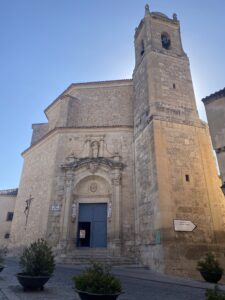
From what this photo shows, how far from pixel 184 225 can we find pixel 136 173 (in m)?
4.11

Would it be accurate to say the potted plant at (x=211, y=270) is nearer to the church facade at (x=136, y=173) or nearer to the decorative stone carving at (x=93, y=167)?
the church facade at (x=136, y=173)

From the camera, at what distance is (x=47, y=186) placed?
13453mm

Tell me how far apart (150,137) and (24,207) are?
9448 mm

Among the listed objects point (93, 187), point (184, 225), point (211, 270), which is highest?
point (93, 187)

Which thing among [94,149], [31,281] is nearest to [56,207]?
[94,149]

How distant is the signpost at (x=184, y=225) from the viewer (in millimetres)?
9265

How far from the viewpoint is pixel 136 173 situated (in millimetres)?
12742

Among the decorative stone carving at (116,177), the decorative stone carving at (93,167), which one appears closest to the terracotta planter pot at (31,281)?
the decorative stone carving at (116,177)

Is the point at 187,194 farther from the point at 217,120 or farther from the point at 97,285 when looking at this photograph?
the point at 97,285

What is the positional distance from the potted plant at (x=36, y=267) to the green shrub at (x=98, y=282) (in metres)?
1.62

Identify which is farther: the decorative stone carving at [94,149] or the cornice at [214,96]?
the decorative stone carving at [94,149]

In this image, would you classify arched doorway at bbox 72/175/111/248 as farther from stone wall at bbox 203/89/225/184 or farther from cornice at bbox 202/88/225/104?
cornice at bbox 202/88/225/104

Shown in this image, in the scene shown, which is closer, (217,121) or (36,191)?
(217,121)

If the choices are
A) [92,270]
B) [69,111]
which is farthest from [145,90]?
[92,270]
